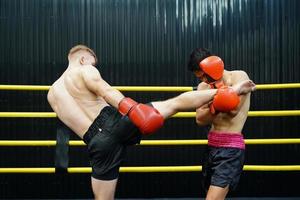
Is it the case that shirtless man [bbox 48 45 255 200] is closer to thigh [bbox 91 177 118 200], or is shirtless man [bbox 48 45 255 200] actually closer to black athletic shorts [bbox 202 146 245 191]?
thigh [bbox 91 177 118 200]

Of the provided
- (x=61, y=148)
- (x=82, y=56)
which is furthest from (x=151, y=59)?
(x=82, y=56)

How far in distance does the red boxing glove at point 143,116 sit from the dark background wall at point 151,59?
167cm

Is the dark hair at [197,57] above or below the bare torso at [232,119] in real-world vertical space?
above

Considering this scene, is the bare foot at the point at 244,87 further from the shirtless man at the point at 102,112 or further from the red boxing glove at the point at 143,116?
the red boxing glove at the point at 143,116

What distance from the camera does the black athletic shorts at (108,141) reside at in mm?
2020

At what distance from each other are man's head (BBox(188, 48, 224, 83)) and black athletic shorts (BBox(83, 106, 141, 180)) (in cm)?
46

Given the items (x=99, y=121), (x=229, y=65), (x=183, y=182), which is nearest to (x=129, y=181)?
(x=183, y=182)

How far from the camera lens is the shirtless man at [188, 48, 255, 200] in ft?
6.57

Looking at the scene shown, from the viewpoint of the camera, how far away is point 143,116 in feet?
6.01

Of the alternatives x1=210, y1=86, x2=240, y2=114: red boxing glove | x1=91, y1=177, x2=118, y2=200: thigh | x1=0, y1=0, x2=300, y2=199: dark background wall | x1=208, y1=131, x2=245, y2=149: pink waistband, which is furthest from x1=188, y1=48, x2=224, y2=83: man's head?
x1=0, y1=0, x2=300, y2=199: dark background wall

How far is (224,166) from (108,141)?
62 centimetres

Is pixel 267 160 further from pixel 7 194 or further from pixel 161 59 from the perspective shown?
pixel 7 194

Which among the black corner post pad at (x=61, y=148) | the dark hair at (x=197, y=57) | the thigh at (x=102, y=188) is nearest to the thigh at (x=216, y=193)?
the thigh at (x=102, y=188)

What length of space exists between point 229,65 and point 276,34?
1.69 feet
